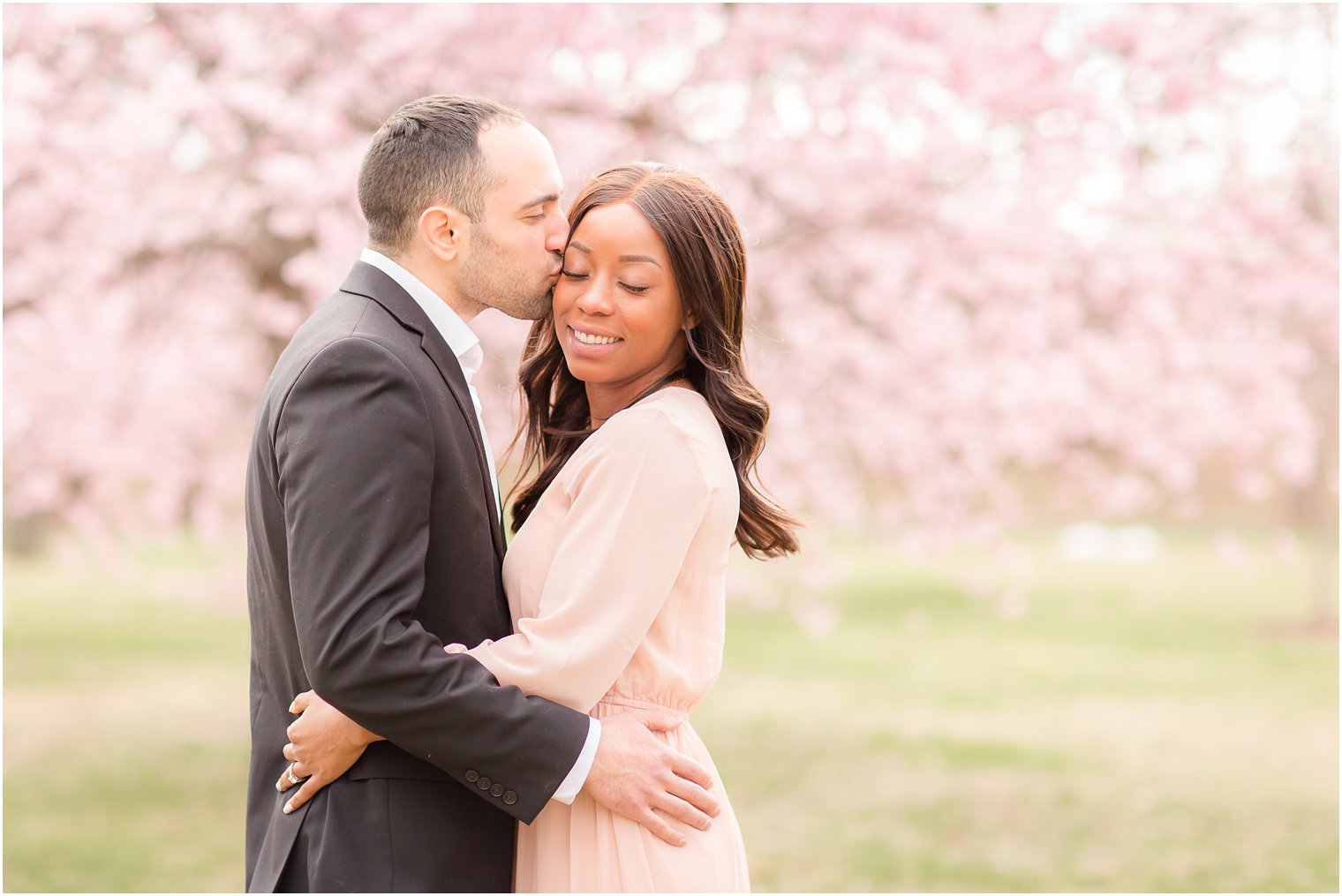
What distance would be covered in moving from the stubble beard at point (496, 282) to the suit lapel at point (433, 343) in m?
0.15

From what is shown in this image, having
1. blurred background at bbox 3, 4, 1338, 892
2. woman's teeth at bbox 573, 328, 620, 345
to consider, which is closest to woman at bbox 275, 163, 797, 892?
woman's teeth at bbox 573, 328, 620, 345

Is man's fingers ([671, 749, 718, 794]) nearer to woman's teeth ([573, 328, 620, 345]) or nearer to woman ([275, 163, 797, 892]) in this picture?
woman ([275, 163, 797, 892])

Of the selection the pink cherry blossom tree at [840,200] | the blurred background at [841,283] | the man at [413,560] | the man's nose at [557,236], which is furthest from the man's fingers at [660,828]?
the pink cherry blossom tree at [840,200]

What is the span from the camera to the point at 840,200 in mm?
Answer: 6207

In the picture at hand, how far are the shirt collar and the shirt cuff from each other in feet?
2.36

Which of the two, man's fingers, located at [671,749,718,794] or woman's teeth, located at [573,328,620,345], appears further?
woman's teeth, located at [573,328,620,345]

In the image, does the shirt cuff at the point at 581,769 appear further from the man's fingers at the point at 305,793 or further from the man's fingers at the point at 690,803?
the man's fingers at the point at 305,793

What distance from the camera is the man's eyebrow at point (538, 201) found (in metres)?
2.44

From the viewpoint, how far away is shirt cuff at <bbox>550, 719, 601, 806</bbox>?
2176mm

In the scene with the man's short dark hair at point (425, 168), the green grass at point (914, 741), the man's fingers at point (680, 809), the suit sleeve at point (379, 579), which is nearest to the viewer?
the suit sleeve at point (379, 579)

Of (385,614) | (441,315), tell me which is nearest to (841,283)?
(441,315)

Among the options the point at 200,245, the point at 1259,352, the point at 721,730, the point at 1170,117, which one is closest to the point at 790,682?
the point at 721,730

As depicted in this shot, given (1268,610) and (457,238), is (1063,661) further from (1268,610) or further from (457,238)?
(457,238)

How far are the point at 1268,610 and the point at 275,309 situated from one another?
624 inches
